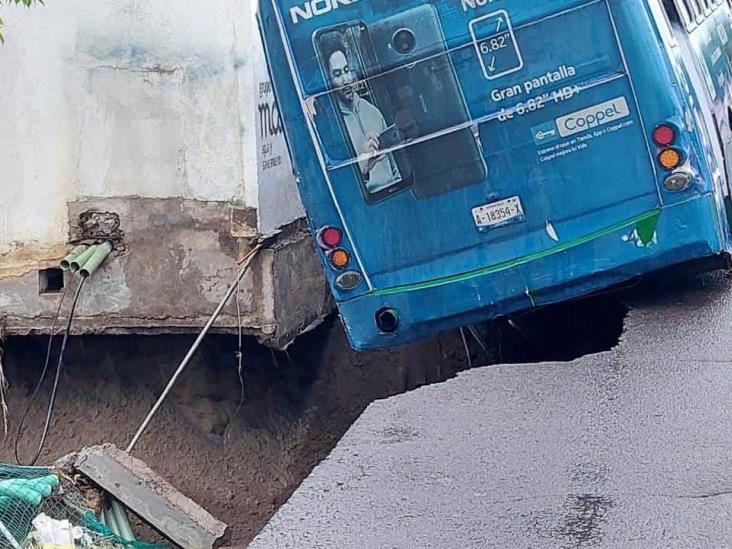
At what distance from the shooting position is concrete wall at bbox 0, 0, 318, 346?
9.87m

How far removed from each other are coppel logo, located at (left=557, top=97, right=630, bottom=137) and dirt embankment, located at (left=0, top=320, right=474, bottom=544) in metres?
4.08

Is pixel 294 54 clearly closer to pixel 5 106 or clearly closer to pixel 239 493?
pixel 5 106

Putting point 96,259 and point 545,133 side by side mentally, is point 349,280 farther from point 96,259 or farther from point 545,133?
point 96,259

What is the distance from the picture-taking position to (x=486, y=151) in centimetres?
774

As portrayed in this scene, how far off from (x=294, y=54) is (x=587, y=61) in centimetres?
Result: 187

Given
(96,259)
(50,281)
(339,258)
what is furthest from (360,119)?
(50,281)

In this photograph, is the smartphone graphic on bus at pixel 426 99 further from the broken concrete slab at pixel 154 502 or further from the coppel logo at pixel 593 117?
the broken concrete slab at pixel 154 502

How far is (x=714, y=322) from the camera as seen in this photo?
7.92 m

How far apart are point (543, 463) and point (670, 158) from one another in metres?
2.79

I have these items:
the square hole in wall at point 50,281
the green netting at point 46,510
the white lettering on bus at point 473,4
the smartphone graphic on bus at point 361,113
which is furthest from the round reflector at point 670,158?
the square hole in wall at point 50,281

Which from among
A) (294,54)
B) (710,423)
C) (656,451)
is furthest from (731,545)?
(294,54)

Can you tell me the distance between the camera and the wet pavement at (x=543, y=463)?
462 cm

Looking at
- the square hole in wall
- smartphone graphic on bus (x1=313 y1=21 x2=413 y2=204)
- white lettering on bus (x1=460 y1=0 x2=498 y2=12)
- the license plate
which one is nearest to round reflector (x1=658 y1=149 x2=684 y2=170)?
the license plate

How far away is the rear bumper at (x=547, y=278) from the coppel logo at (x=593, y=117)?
65cm
